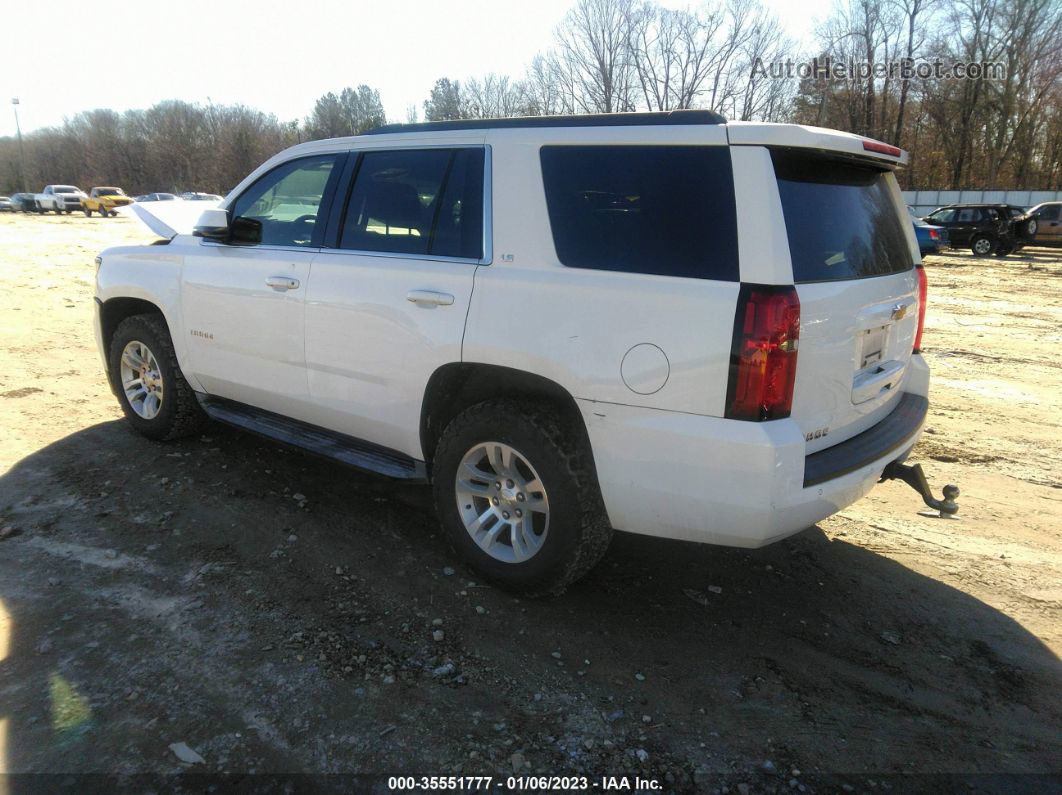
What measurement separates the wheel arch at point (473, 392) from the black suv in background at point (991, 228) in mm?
27113

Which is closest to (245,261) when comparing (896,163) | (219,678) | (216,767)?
(219,678)

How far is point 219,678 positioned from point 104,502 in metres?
2.04

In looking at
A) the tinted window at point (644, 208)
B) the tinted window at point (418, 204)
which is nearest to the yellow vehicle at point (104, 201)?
the tinted window at point (418, 204)

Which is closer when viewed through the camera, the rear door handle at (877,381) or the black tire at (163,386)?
the rear door handle at (877,381)

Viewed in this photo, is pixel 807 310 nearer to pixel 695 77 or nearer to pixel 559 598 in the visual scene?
pixel 559 598

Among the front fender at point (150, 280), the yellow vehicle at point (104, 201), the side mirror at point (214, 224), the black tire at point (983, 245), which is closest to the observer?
the side mirror at point (214, 224)

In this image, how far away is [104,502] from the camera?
4.32 meters

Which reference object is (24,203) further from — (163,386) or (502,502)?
(502,502)

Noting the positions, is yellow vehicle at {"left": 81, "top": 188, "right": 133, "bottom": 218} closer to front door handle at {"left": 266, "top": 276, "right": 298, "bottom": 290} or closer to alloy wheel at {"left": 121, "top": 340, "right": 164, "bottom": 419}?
alloy wheel at {"left": 121, "top": 340, "right": 164, "bottom": 419}

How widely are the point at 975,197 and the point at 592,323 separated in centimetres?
4584

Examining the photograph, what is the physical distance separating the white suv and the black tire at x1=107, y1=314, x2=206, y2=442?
0.91m

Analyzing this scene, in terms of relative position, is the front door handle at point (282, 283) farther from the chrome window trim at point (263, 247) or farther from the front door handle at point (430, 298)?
the front door handle at point (430, 298)

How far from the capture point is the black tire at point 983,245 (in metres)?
25.0

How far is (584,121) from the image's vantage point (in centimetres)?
321
